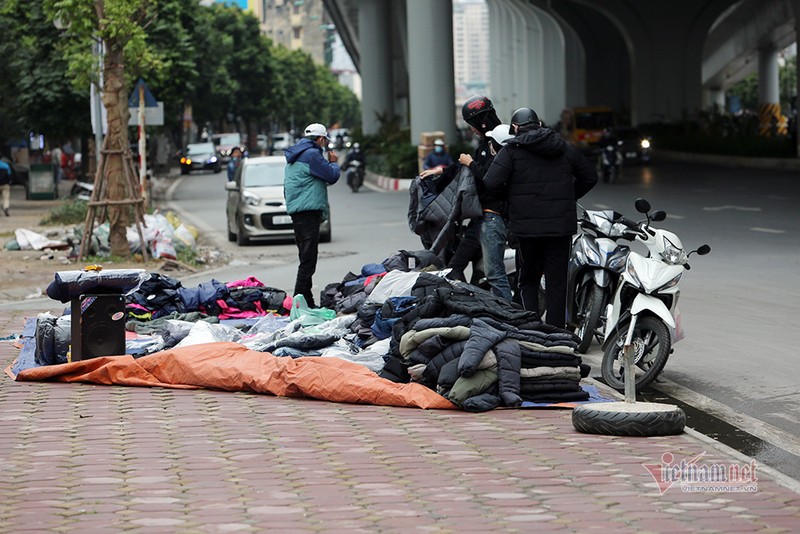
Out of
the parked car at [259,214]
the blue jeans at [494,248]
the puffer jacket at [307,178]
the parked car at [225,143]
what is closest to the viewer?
the blue jeans at [494,248]

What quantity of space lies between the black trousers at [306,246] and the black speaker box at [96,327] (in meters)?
3.20

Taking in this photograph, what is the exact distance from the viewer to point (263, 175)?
83.9ft

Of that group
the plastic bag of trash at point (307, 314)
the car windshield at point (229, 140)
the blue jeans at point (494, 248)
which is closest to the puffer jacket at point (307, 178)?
the plastic bag of trash at point (307, 314)

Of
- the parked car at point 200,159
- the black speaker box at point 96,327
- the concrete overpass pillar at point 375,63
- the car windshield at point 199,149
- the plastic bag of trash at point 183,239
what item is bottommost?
the parked car at point 200,159

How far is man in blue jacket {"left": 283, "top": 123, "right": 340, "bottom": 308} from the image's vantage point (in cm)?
1310

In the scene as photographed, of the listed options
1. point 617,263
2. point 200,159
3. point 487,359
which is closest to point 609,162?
point 617,263

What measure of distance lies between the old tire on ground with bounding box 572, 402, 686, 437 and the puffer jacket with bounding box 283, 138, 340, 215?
19.5 ft

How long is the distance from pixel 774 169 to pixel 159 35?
21.1 meters

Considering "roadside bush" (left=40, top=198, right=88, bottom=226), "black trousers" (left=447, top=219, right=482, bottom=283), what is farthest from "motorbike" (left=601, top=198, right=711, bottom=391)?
"roadside bush" (left=40, top=198, right=88, bottom=226)

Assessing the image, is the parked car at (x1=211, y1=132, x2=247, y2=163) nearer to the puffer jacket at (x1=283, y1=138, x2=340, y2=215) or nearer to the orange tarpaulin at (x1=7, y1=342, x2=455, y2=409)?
the puffer jacket at (x1=283, y1=138, x2=340, y2=215)

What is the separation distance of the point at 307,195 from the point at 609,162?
88.4ft

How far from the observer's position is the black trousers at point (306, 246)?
13102mm

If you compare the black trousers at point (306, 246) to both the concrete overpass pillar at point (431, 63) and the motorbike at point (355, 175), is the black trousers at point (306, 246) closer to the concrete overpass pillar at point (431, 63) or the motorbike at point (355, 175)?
the concrete overpass pillar at point (431, 63)

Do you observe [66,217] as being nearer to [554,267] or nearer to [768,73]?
[554,267]
